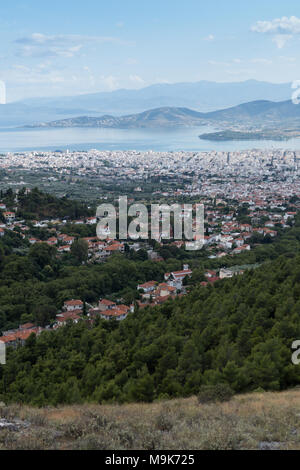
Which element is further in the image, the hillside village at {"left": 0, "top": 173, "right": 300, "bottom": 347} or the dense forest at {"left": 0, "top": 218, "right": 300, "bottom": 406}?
the hillside village at {"left": 0, "top": 173, "right": 300, "bottom": 347}

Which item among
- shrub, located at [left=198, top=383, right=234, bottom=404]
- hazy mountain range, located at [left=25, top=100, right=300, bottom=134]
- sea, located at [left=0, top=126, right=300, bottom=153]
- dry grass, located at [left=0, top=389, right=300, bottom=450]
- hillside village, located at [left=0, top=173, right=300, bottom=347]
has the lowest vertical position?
hillside village, located at [left=0, top=173, right=300, bottom=347]

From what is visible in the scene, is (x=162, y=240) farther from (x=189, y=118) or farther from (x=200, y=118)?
(x=189, y=118)

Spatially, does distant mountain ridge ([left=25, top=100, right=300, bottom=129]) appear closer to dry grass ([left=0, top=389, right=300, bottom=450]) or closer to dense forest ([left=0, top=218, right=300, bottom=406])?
dense forest ([left=0, top=218, right=300, bottom=406])

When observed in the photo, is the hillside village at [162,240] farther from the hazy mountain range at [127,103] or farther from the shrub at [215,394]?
the hazy mountain range at [127,103]

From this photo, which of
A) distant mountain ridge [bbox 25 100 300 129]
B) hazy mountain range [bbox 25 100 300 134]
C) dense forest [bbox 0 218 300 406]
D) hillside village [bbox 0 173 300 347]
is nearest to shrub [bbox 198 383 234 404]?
dense forest [bbox 0 218 300 406]

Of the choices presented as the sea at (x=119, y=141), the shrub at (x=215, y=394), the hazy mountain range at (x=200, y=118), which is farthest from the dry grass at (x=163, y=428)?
the hazy mountain range at (x=200, y=118)
